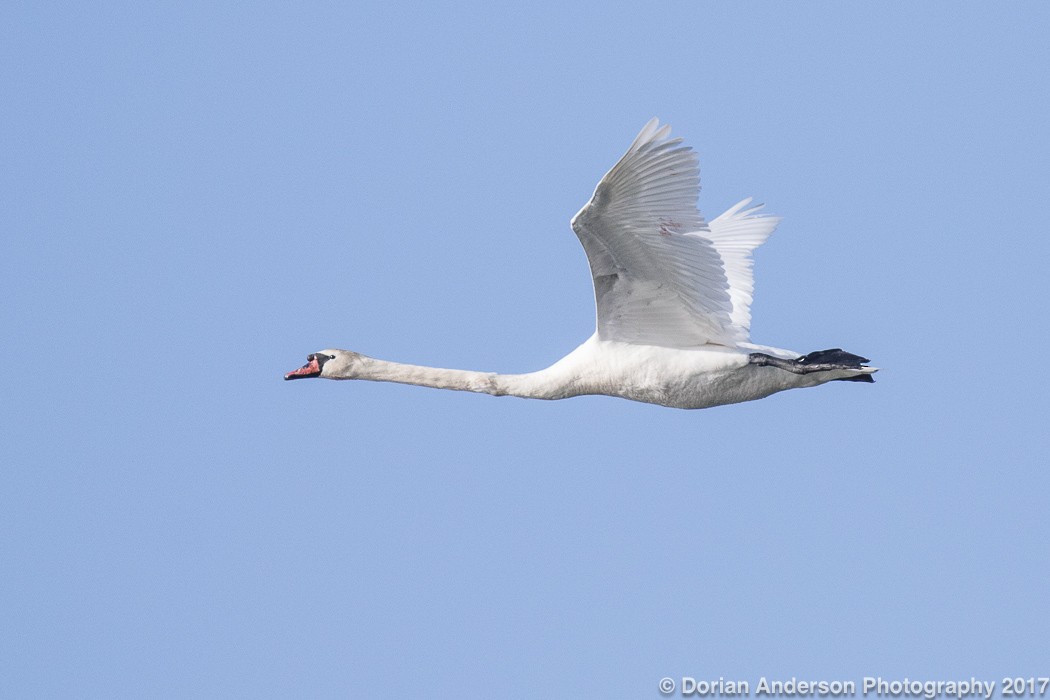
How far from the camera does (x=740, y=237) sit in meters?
19.9

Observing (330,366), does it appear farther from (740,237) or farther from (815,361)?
(740,237)

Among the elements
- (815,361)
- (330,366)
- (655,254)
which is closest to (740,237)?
(815,361)

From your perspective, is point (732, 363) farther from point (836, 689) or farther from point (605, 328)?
point (836, 689)

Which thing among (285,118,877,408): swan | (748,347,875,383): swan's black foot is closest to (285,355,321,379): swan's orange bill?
(285,118,877,408): swan

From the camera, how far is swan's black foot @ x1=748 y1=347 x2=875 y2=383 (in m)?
16.0

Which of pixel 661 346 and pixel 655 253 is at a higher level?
pixel 655 253

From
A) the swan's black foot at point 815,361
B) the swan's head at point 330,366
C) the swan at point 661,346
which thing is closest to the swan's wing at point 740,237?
the swan at point 661,346

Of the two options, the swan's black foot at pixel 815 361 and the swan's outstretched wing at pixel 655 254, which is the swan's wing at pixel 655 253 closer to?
the swan's outstretched wing at pixel 655 254

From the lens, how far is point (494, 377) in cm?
1659

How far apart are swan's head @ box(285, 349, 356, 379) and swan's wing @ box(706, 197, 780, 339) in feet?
16.1

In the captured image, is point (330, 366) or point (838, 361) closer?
point (838, 361)

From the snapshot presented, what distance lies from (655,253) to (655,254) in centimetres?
2

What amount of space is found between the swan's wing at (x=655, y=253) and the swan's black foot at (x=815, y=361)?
549mm

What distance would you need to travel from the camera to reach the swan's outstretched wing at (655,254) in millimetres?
14469
